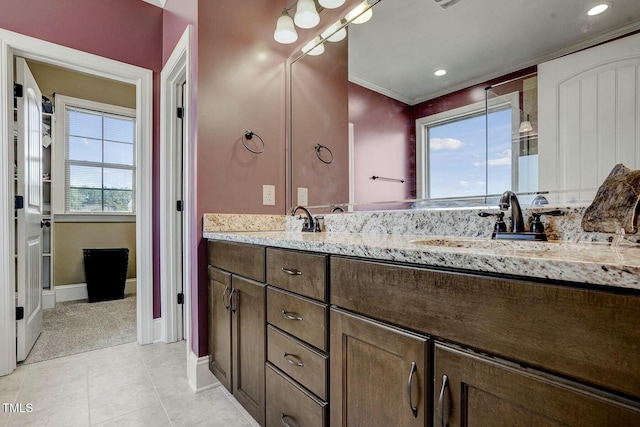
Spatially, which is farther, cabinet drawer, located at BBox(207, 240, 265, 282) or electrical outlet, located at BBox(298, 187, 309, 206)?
electrical outlet, located at BBox(298, 187, 309, 206)

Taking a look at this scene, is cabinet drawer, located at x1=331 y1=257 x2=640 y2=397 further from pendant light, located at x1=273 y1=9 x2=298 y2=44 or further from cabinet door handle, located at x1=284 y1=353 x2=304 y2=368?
pendant light, located at x1=273 y1=9 x2=298 y2=44

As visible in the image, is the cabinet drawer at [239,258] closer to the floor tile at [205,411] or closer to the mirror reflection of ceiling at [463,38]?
the floor tile at [205,411]

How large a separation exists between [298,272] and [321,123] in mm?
1248

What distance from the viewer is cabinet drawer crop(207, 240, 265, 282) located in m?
1.35

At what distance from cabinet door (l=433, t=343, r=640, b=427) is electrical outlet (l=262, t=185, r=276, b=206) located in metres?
1.57

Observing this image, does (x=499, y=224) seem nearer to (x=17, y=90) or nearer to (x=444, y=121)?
(x=444, y=121)

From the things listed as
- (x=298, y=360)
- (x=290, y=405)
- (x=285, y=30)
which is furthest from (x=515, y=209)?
(x=285, y=30)

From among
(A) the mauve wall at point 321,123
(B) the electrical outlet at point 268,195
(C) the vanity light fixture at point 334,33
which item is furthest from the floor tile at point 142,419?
(C) the vanity light fixture at point 334,33

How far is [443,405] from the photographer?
0.68 metres

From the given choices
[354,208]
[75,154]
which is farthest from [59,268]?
[354,208]

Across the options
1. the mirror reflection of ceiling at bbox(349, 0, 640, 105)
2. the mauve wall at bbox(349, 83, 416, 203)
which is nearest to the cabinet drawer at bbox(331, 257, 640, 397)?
the mauve wall at bbox(349, 83, 416, 203)

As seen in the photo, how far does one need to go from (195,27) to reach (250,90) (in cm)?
45

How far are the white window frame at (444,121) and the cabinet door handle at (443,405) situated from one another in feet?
2.56

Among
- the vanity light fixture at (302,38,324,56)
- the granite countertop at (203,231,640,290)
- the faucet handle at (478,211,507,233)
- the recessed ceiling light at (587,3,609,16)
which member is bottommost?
the granite countertop at (203,231,640,290)
